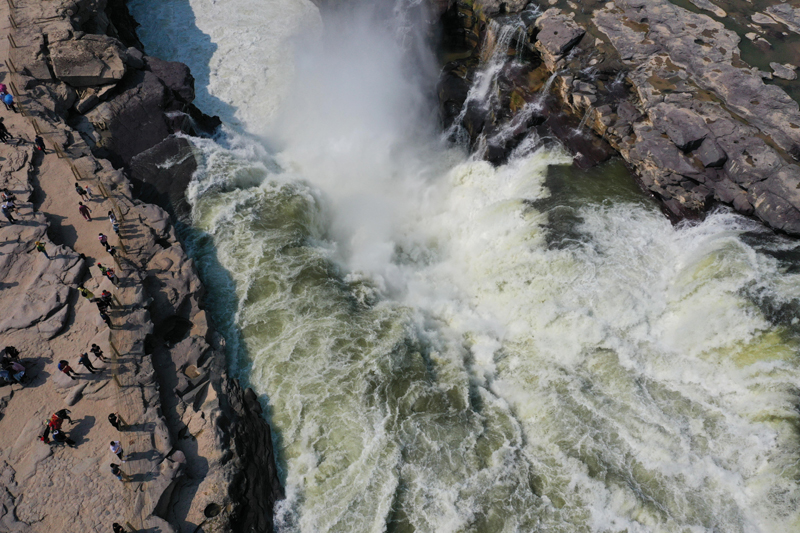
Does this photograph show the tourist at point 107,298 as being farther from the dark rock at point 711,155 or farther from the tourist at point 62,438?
the dark rock at point 711,155

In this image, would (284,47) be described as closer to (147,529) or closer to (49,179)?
(49,179)

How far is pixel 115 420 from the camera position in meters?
13.3

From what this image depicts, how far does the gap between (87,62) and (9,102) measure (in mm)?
4257

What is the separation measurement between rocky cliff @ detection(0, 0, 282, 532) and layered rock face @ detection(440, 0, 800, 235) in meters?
16.7

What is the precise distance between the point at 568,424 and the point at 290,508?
9.12 meters

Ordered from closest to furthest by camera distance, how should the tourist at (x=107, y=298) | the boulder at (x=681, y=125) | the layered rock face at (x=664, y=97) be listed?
the tourist at (x=107, y=298)
the layered rock face at (x=664, y=97)
the boulder at (x=681, y=125)

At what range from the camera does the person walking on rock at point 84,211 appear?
18.3 meters

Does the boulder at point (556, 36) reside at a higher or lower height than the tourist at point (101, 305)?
higher

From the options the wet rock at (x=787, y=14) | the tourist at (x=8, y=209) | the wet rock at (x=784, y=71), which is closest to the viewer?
the tourist at (x=8, y=209)

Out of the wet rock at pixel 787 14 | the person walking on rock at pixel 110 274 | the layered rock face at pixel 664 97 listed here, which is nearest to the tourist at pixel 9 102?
the person walking on rock at pixel 110 274

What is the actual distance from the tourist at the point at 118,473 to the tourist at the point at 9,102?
1971cm

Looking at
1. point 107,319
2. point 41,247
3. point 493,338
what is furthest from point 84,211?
point 493,338

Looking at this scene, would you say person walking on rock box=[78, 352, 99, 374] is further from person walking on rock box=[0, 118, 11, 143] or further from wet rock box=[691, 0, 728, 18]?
wet rock box=[691, 0, 728, 18]

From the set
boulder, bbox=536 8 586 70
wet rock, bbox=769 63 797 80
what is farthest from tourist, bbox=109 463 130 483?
wet rock, bbox=769 63 797 80
